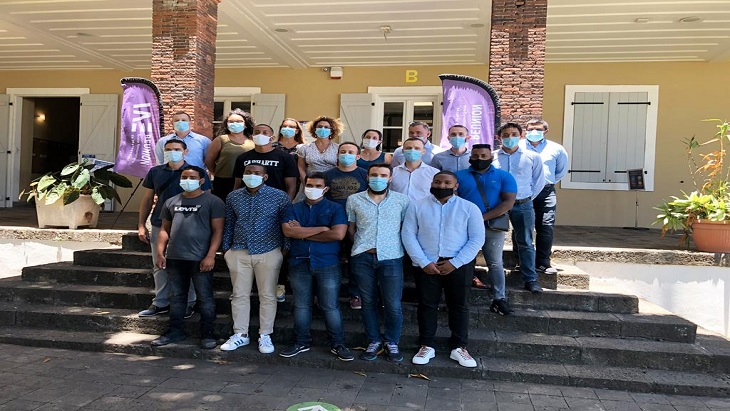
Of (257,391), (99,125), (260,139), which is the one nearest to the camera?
(257,391)

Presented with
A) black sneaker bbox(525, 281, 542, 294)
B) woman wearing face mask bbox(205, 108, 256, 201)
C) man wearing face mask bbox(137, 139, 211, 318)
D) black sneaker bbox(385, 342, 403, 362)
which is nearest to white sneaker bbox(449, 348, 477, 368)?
black sneaker bbox(385, 342, 403, 362)

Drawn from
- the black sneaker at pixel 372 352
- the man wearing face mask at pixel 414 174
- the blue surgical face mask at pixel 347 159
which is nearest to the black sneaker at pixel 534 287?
the man wearing face mask at pixel 414 174

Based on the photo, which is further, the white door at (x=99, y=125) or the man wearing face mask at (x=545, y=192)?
the white door at (x=99, y=125)

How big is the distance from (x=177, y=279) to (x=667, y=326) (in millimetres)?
4488

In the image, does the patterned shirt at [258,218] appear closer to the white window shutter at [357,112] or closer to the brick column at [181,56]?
Result: the brick column at [181,56]

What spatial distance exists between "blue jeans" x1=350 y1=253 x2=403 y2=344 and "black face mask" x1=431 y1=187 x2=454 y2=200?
639 mm

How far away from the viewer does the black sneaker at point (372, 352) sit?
4355 mm

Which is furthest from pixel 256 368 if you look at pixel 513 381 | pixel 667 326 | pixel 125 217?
pixel 125 217

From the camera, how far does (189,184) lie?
452cm

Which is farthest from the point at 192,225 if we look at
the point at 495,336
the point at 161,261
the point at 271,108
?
the point at 271,108

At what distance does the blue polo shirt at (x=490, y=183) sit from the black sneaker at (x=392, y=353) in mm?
1444

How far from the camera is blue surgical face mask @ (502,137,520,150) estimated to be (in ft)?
16.5

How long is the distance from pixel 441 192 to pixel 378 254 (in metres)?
0.74

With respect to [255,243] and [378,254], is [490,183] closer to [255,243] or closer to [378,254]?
[378,254]
